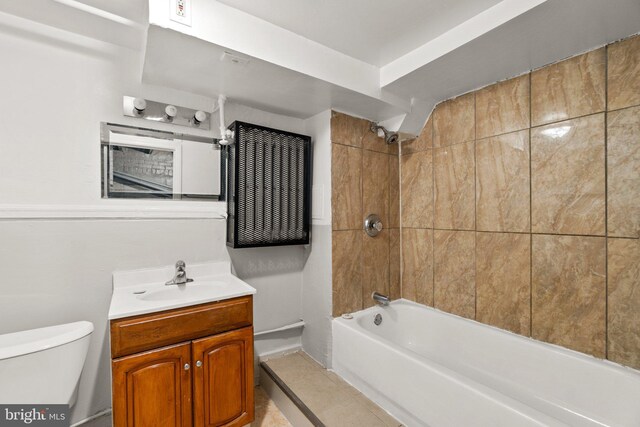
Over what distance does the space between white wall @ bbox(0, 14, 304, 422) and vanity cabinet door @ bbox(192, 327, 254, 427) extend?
0.64 m

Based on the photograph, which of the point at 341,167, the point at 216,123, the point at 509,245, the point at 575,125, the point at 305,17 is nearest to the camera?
the point at 305,17

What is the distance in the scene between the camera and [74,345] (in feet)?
4.17

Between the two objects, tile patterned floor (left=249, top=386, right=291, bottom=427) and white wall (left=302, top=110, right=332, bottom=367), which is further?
white wall (left=302, top=110, right=332, bottom=367)

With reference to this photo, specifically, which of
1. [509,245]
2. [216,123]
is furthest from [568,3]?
[216,123]

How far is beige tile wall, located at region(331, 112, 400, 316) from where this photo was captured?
7.02 feet

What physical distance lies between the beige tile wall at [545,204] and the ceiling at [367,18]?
2.21ft

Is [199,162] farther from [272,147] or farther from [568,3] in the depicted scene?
[568,3]

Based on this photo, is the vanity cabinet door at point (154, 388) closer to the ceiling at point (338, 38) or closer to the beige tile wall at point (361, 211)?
the beige tile wall at point (361, 211)

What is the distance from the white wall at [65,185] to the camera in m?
1.43

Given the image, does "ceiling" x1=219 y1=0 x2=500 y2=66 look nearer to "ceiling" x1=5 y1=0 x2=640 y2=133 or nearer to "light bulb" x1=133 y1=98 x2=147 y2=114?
"ceiling" x1=5 y1=0 x2=640 y2=133

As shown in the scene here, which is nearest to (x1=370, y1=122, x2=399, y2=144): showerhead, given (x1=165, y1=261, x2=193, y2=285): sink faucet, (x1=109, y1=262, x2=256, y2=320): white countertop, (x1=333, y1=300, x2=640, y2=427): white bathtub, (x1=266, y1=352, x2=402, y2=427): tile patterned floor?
(x1=333, y1=300, x2=640, y2=427): white bathtub

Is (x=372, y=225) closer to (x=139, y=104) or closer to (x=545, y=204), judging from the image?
(x=545, y=204)

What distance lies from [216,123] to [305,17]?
91 cm

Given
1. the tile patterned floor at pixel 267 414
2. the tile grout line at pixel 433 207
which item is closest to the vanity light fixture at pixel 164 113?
the tile grout line at pixel 433 207
